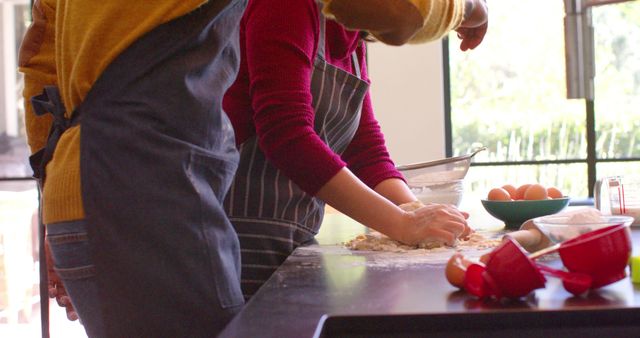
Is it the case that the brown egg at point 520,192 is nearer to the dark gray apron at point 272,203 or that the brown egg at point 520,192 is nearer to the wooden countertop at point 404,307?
the dark gray apron at point 272,203

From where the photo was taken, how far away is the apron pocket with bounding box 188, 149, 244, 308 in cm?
100

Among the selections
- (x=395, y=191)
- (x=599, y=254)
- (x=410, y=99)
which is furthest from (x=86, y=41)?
(x=410, y=99)

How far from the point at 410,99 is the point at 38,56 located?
11.0 ft

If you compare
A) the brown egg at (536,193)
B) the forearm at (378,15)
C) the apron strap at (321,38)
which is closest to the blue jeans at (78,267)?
the forearm at (378,15)

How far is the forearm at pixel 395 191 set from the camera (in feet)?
5.64

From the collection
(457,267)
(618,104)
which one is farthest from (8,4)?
(457,267)

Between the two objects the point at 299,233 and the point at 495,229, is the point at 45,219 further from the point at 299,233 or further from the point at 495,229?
the point at 495,229

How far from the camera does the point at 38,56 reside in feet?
3.87

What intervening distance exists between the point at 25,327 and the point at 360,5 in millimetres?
3854

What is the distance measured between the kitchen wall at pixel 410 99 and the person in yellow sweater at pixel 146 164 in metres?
3.36

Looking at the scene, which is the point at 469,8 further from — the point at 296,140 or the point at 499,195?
the point at 499,195

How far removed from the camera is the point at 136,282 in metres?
0.98

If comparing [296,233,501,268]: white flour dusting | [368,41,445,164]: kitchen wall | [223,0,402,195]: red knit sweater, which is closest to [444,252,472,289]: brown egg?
[296,233,501,268]: white flour dusting

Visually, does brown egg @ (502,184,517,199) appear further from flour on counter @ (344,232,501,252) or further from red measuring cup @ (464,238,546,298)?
red measuring cup @ (464,238,546,298)
